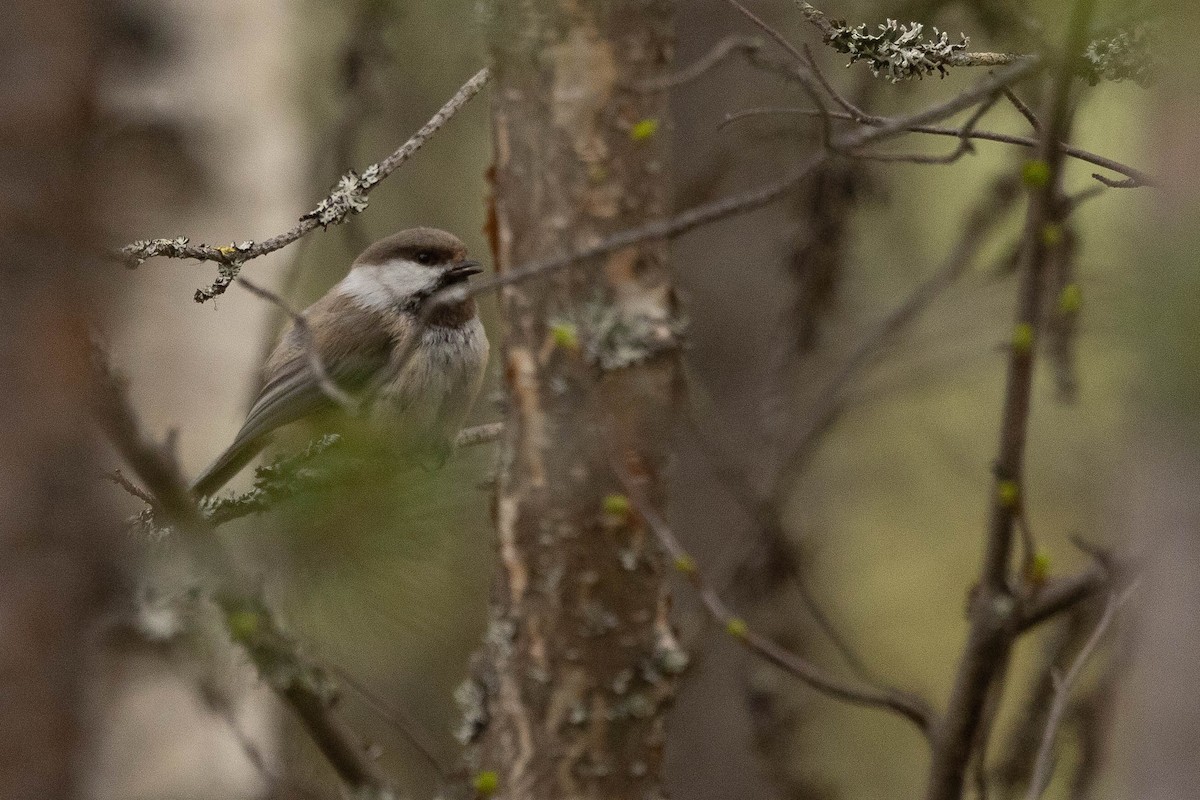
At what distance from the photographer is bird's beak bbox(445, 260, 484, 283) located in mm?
4444

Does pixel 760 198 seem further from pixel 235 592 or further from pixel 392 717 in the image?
pixel 392 717

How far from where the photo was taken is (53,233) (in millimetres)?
1483

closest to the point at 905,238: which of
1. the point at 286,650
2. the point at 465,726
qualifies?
the point at 465,726

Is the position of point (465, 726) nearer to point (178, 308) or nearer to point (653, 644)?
point (653, 644)

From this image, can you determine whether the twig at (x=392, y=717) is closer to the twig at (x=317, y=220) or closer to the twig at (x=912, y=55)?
the twig at (x=317, y=220)

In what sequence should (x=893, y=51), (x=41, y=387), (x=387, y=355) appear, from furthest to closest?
(x=387, y=355) → (x=893, y=51) → (x=41, y=387)

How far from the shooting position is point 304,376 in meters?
4.36

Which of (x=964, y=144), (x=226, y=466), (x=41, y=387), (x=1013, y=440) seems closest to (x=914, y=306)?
(x=964, y=144)

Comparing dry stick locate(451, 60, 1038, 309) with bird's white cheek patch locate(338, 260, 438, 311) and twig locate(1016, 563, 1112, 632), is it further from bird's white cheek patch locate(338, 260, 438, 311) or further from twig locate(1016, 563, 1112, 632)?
bird's white cheek patch locate(338, 260, 438, 311)

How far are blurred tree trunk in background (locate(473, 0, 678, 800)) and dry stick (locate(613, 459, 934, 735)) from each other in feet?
0.13

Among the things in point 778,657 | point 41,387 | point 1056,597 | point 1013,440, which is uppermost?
point 41,387

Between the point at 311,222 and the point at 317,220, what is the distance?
0.07 ft

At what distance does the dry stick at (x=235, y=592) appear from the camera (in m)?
1.60

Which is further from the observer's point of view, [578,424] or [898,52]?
[898,52]
